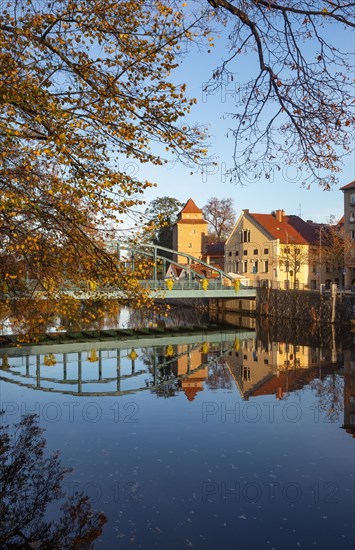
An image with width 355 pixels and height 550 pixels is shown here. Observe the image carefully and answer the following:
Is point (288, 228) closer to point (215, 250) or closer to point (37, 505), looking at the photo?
point (215, 250)

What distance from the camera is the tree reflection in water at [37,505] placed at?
699 centimetres

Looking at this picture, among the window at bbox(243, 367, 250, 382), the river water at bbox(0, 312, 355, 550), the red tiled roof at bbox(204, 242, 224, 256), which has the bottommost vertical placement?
the river water at bbox(0, 312, 355, 550)

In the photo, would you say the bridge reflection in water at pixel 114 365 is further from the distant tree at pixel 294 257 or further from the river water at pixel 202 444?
the distant tree at pixel 294 257

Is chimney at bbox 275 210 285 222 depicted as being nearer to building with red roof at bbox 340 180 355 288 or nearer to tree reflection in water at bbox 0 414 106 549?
building with red roof at bbox 340 180 355 288

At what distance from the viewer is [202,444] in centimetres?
1114

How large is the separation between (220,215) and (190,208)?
17.4 ft

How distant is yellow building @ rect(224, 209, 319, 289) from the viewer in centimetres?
4916

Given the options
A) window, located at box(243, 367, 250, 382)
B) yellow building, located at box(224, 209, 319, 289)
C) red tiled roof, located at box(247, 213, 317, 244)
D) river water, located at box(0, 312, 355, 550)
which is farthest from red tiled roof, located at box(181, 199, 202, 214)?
window, located at box(243, 367, 250, 382)

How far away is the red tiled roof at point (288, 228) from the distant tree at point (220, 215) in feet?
61.2

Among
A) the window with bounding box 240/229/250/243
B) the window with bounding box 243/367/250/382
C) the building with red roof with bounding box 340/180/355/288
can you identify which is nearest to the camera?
the window with bounding box 243/367/250/382

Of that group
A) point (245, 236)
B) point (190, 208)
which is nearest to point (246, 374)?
point (245, 236)

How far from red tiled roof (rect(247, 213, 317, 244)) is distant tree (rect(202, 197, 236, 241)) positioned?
18.7 meters

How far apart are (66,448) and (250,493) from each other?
4085 mm

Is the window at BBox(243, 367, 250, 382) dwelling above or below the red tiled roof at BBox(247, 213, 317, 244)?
below
